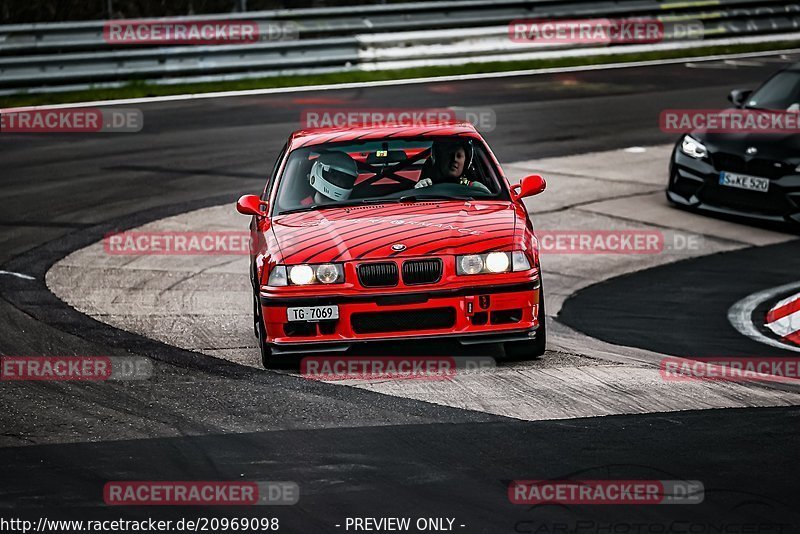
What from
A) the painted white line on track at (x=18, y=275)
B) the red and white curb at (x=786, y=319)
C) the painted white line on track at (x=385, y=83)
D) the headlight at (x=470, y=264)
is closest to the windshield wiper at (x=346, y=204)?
the headlight at (x=470, y=264)

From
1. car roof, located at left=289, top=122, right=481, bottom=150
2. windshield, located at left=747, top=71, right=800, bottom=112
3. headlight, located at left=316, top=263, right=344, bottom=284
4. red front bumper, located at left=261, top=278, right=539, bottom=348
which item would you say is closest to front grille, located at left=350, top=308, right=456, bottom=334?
red front bumper, located at left=261, top=278, right=539, bottom=348

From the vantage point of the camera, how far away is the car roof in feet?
30.5

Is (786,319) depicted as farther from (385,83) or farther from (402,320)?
(385,83)

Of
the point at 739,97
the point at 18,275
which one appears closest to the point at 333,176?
the point at 18,275

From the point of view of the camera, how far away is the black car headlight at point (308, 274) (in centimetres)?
789

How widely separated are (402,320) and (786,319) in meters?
3.34

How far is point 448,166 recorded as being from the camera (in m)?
9.09

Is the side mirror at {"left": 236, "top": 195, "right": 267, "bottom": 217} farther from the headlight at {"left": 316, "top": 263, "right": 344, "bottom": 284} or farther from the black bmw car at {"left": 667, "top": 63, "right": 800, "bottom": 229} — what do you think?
the black bmw car at {"left": 667, "top": 63, "right": 800, "bottom": 229}

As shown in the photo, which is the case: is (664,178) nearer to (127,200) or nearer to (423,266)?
(127,200)

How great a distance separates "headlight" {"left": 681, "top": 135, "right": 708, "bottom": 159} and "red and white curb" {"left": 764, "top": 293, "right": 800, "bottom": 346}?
3779 mm

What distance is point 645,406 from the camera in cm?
705

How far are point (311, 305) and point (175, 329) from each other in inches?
74.3

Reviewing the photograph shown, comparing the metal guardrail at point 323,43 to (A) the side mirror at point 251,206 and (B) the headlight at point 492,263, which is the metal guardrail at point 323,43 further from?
(B) the headlight at point 492,263

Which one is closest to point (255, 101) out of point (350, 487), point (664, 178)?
point (664, 178)
